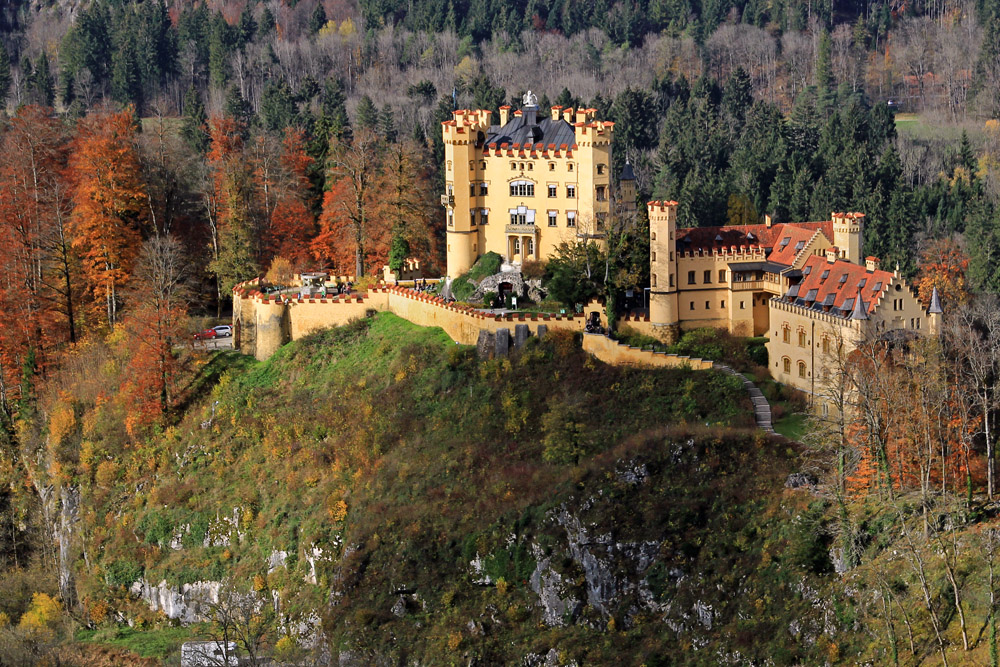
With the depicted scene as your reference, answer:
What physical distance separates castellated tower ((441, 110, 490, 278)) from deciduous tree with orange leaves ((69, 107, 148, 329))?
19.9 metres

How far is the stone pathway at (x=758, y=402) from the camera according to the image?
78.1 m

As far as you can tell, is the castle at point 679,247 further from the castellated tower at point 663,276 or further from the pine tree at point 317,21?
the pine tree at point 317,21

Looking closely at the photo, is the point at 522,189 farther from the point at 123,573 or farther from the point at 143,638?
the point at 143,638

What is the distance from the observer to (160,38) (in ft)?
540

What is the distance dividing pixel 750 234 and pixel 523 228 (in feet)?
40.4

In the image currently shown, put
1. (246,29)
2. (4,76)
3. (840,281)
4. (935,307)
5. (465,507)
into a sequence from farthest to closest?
(246,29), (4,76), (840,281), (465,507), (935,307)

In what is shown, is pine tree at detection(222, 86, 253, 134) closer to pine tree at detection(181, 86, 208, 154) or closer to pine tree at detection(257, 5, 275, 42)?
pine tree at detection(181, 86, 208, 154)

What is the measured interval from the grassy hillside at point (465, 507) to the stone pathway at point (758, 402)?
2.43 feet

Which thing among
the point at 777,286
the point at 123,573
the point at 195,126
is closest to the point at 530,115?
the point at 777,286

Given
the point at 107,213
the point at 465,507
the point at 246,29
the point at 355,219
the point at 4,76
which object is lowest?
the point at 465,507

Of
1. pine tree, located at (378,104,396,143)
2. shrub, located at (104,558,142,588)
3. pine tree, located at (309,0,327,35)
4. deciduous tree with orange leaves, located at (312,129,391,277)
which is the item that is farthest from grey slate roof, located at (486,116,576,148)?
pine tree, located at (309,0,327,35)

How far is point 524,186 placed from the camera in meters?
91.9

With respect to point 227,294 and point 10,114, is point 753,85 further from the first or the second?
point 227,294

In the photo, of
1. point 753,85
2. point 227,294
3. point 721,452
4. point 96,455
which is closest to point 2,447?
point 96,455
